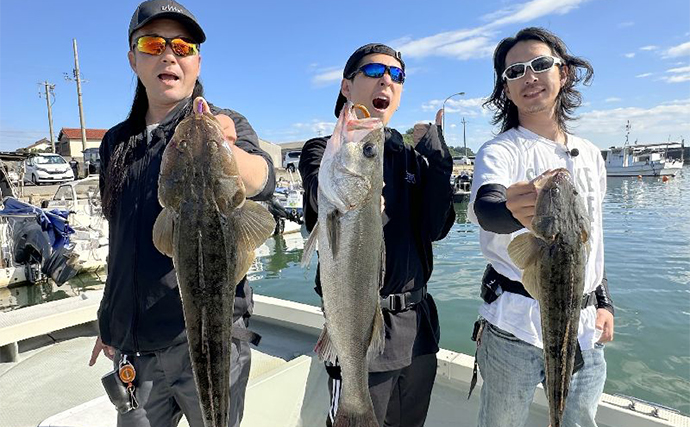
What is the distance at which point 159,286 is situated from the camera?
2439mm

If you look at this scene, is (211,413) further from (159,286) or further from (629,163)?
(629,163)

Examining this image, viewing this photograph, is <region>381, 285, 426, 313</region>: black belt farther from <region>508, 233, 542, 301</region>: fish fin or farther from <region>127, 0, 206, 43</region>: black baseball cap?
<region>127, 0, 206, 43</region>: black baseball cap

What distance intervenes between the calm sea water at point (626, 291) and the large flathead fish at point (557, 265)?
693 centimetres

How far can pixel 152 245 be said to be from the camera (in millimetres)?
2449

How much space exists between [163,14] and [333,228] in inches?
55.1

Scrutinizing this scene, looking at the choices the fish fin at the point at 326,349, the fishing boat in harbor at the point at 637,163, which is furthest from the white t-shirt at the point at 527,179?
the fishing boat in harbor at the point at 637,163

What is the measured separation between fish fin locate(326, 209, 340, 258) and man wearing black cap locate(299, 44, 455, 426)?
1.92 feet

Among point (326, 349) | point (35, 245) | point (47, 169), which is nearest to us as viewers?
point (326, 349)

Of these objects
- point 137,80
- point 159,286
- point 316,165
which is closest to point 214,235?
point 159,286

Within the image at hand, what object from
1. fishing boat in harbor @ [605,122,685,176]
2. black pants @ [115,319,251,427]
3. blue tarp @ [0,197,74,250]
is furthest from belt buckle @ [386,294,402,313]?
fishing boat in harbor @ [605,122,685,176]

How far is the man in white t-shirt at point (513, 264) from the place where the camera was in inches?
109

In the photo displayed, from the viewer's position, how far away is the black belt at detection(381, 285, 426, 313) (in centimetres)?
283

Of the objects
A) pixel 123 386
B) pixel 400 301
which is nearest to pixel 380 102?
pixel 400 301

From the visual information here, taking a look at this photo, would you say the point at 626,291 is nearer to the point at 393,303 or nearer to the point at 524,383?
the point at 524,383
